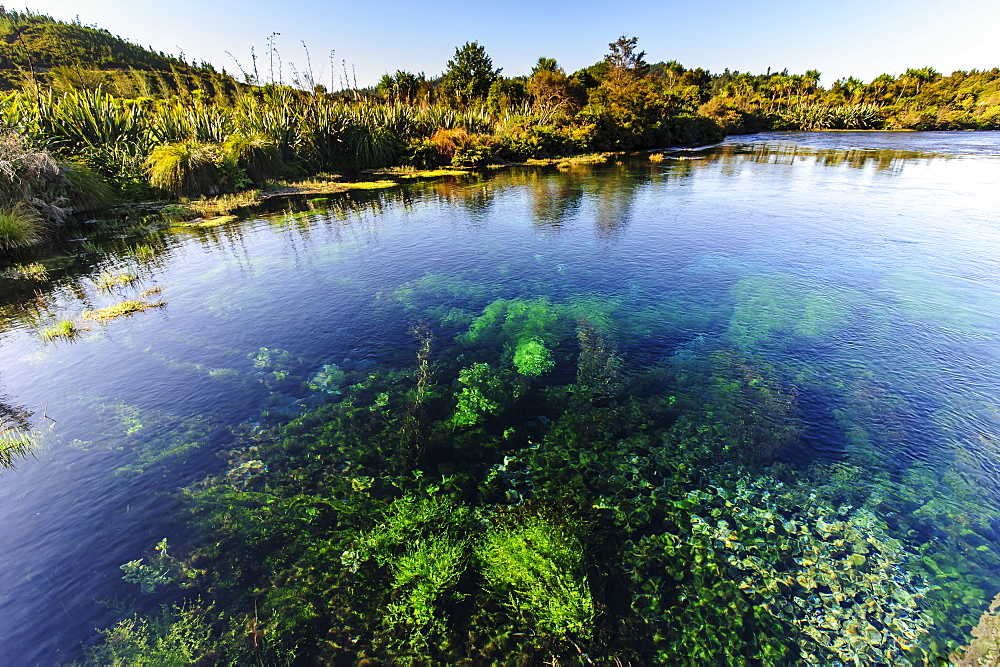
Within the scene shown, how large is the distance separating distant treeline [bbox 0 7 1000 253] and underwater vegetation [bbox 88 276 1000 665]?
21956 millimetres

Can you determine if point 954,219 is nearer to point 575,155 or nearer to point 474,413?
point 474,413

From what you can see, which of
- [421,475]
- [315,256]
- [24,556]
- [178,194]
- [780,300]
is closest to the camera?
[24,556]

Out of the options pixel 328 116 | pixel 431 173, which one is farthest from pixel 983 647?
pixel 328 116

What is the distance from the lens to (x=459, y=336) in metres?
12.1

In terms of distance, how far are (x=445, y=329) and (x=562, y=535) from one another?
7.62 m

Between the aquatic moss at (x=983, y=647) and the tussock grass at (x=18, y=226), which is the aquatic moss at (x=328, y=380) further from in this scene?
the tussock grass at (x=18, y=226)

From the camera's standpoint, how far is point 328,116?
40.2 metres

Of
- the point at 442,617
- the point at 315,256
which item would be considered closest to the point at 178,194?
the point at 315,256

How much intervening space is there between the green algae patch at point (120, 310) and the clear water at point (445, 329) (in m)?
0.56

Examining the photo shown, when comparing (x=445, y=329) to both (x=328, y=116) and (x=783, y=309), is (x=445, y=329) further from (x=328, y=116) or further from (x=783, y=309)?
(x=328, y=116)

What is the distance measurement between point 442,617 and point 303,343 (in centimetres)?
901

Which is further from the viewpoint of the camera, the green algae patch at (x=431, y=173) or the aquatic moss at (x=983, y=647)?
the green algae patch at (x=431, y=173)

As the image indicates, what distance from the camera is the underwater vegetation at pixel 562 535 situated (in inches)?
195

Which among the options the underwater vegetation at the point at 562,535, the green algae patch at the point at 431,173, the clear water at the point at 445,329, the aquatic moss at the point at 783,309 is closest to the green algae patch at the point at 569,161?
the green algae patch at the point at 431,173
